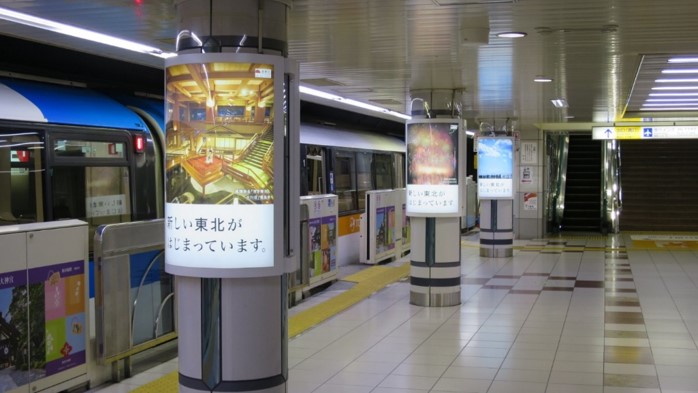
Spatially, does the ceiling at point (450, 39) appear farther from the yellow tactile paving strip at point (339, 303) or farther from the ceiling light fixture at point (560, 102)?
the yellow tactile paving strip at point (339, 303)

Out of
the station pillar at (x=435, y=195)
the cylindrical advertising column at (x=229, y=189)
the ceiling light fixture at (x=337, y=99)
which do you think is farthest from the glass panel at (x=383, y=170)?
the cylindrical advertising column at (x=229, y=189)

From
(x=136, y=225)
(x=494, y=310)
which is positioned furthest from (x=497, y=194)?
(x=136, y=225)

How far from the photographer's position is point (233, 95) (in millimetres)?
4594

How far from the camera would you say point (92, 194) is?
8.19 meters

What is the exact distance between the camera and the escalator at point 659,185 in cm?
2314

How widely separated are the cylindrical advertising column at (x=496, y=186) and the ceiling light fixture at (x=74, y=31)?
9.08 meters

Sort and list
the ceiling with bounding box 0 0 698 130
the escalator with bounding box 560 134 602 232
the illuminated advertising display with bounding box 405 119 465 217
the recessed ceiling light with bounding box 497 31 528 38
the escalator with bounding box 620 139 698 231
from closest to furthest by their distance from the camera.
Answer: the ceiling with bounding box 0 0 698 130 → the recessed ceiling light with bounding box 497 31 528 38 → the illuminated advertising display with bounding box 405 119 465 217 → the escalator with bounding box 620 139 698 231 → the escalator with bounding box 560 134 602 232

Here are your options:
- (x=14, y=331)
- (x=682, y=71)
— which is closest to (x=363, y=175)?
(x=682, y=71)

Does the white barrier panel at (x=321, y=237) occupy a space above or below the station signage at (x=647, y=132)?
below

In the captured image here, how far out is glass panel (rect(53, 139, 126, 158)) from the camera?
304 inches

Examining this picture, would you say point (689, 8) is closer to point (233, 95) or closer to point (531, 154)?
point (233, 95)

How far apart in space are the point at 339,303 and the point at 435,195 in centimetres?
183

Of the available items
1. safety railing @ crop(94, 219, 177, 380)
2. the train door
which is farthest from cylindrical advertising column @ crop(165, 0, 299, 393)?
the train door

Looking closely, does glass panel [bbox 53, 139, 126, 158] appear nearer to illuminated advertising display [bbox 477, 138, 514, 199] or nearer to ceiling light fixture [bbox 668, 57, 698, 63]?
ceiling light fixture [bbox 668, 57, 698, 63]
